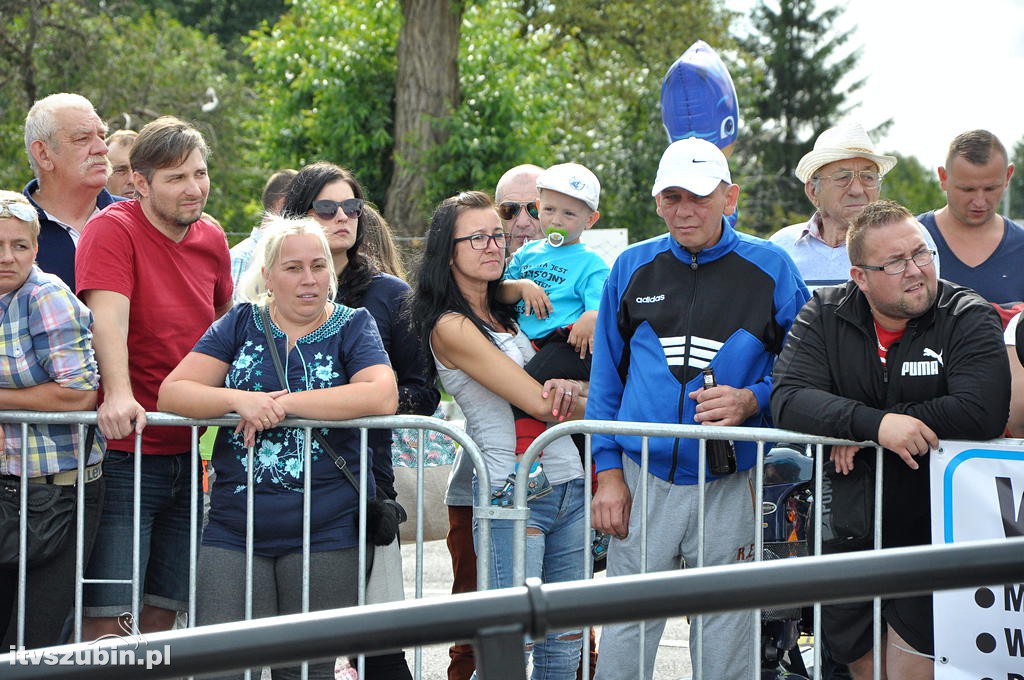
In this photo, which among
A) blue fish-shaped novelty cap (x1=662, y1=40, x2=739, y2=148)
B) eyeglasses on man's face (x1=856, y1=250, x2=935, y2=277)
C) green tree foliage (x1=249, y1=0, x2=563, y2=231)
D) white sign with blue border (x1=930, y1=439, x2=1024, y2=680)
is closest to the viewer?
white sign with blue border (x1=930, y1=439, x2=1024, y2=680)

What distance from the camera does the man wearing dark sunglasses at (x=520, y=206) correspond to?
5.27 m

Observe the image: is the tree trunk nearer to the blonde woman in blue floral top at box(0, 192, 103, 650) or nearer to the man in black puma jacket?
the blonde woman in blue floral top at box(0, 192, 103, 650)

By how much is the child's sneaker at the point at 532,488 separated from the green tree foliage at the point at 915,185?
2080 inches

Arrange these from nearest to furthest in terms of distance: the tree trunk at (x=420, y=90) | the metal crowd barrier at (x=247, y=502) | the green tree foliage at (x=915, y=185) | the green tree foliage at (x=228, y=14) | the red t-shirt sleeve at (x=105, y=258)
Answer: the metal crowd barrier at (x=247, y=502) < the red t-shirt sleeve at (x=105, y=258) < the tree trunk at (x=420, y=90) < the green tree foliage at (x=228, y=14) < the green tree foliage at (x=915, y=185)

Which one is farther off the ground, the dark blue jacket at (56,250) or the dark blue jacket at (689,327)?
the dark blue jacket at (56,250)

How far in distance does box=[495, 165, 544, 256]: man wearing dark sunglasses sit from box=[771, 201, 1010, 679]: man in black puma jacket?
1.86m

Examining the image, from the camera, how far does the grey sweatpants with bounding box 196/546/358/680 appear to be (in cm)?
368

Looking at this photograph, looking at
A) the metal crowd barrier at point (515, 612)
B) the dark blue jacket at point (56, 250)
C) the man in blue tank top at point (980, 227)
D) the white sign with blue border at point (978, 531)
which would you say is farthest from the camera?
the man in blue tank top at point (980, 227)

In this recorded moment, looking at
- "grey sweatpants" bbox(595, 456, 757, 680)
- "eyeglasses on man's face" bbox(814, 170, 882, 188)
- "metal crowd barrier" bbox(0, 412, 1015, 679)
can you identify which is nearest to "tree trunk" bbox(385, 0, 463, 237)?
"eyeglasses on man's face" bbox(814, 170, 882, 188)

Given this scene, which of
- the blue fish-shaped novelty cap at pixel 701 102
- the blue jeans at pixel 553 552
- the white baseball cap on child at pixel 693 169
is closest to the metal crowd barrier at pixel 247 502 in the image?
the blue jeans at pixel 553 552

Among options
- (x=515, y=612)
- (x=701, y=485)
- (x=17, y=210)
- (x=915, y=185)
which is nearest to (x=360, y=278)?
(x=17, y=210)

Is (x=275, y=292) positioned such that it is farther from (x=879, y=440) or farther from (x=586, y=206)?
(x=879, y=440)

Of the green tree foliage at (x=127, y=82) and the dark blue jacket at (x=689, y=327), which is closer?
the dark blue jacket at (x=689, y=327)

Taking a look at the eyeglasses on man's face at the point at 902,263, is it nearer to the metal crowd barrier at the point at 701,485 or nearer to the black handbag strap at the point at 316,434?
the metal crowd barrier at the point at 701,485
